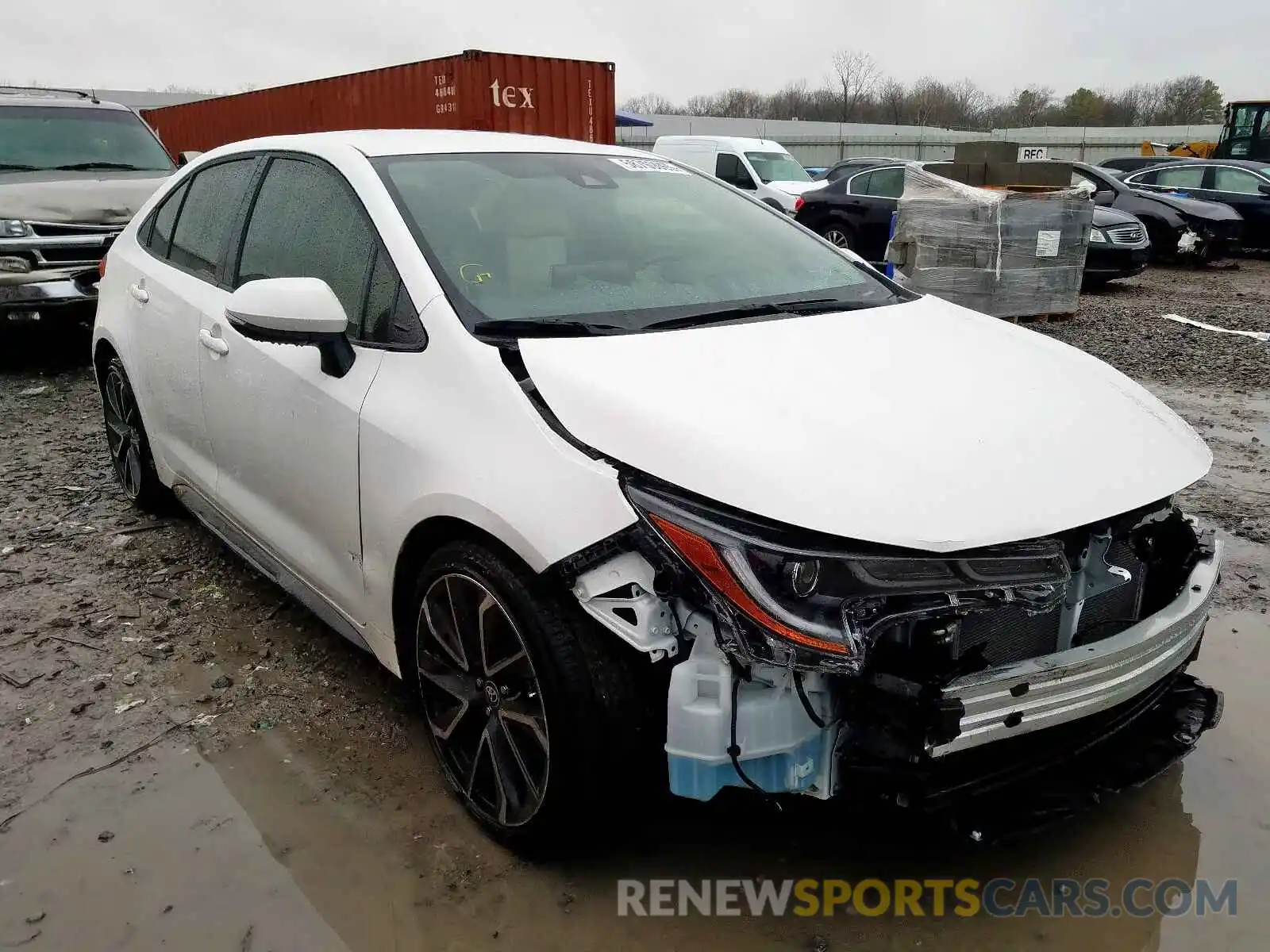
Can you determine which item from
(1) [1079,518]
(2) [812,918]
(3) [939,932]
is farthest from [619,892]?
(1) [1079,518]

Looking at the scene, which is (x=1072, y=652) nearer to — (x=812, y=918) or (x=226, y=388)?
(x=812, y=918)

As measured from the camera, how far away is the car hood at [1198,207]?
1378cm

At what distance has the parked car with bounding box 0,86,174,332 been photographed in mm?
6875

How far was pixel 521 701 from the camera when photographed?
216 cm

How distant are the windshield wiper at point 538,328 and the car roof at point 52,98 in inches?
292

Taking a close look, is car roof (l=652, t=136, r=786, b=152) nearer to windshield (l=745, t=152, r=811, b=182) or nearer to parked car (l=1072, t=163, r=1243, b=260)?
windshield (l=745, t=152, r=811, b=182)

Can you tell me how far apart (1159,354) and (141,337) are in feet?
23.7

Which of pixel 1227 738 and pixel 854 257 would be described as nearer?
pixel 1227 738

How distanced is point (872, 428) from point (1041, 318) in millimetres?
8323

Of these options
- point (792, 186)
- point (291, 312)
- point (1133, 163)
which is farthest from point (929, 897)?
point (1133, 163)

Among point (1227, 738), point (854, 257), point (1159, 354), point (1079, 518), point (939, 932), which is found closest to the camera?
point (1079, 518)

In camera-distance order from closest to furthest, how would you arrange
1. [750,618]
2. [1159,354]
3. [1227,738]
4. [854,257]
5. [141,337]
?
[750,618] → [1227,738] → [854,257] → [141,337] → [1159,354]

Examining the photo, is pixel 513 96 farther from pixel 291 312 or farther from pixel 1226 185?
pixel 1226 185

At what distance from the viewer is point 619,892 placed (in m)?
2.22
